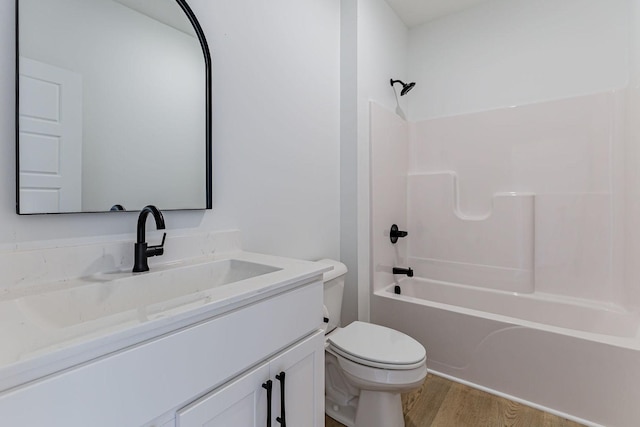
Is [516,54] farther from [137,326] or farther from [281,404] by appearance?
[137,326]

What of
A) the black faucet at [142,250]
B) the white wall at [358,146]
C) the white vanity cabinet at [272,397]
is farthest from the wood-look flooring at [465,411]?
the black faucet at [142,250]

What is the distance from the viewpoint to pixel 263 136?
1.53 m

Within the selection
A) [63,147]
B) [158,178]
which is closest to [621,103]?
[158,178]

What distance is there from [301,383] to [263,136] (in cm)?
109

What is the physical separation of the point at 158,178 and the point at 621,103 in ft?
8.52

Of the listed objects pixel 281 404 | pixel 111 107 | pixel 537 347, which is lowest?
pixel 537 347

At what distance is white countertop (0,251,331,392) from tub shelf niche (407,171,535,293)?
1.72 metres

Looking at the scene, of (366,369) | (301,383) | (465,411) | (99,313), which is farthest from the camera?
(465,411)

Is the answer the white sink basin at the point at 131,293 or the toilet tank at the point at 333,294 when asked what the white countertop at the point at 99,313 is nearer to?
the white sink basin at the point at 131,293

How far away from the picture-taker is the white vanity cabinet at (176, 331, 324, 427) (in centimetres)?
72

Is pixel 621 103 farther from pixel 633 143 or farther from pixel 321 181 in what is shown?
pixel 321 181

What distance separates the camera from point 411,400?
5.70 feet

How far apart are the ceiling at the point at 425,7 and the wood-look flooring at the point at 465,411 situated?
2674mm

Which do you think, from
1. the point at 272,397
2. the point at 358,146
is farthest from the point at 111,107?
the point at 358,146
